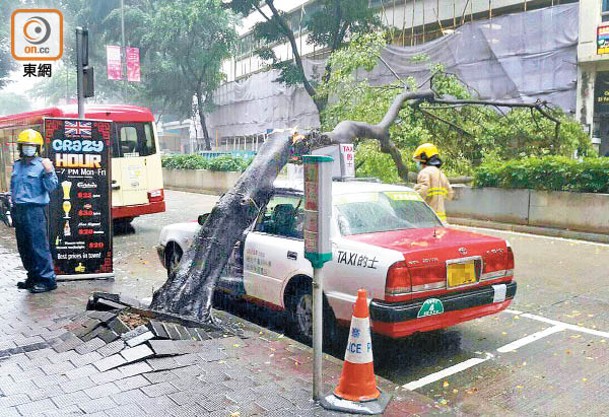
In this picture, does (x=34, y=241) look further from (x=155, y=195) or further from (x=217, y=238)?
(x=155, y=195)

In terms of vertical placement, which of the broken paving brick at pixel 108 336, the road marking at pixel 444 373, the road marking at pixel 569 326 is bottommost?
the road marking at pixel 444 373

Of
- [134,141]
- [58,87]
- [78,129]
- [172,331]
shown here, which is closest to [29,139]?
[78,129]

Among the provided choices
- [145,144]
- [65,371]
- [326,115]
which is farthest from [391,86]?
[65,371]

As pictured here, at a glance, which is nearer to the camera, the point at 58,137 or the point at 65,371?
the point at 65,371

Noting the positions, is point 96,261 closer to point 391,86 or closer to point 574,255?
point 574,255

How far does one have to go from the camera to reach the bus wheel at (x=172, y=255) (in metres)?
7.44

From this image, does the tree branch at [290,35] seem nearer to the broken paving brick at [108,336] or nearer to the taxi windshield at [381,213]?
the taxi windshield at [381,213]

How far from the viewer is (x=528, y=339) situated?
18.9 ft

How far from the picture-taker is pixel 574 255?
392 inches

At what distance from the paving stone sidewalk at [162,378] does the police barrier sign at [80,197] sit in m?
2.16

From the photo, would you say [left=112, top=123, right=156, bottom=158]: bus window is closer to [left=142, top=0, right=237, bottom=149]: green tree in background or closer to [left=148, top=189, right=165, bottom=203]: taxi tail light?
[left=148, top=189, right=165, bottom=203]: taxi tail light

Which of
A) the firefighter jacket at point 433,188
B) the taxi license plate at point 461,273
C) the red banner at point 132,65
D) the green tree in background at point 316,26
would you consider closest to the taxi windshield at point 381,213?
the taxi license plate at point 461,273

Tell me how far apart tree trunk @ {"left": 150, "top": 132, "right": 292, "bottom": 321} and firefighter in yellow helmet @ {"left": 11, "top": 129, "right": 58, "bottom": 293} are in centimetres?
210

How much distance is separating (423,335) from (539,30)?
18230 mm
